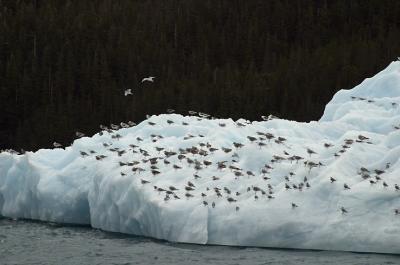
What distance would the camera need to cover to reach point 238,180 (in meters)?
28.6

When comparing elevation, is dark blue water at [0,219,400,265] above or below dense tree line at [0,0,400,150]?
below

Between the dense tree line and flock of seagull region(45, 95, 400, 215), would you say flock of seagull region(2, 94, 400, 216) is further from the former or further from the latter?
the dense tree line

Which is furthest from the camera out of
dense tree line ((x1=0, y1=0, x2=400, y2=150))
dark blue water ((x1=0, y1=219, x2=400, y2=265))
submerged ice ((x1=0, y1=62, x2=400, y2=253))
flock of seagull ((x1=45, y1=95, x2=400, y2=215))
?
dense tree line ((x1=0, y1=0, x2=400, y2=150))

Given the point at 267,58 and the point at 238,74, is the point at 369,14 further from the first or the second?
the point at 238,74

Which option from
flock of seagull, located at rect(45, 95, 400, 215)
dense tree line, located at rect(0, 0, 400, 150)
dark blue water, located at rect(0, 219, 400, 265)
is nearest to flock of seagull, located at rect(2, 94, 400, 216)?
flock of seagull, located at rect(45, 95, 400, 215)

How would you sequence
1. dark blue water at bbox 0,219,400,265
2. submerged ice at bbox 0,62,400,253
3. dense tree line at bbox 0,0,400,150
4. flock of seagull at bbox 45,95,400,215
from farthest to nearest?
dense tree line at bbox 0,0,400,150 → flock of seagull at bbox 45,95,400,215 → submerged ice at bbox 0,62,400,253 → dark blue water at bbox 0,219,400,265

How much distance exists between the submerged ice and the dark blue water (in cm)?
76

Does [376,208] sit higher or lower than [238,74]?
lower

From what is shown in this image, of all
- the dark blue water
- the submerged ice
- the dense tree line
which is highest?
the dense tree line

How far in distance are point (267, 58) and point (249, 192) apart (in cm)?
8390

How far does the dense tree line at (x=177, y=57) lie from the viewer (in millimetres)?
92125

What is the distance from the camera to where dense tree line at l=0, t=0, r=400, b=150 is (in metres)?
92.1

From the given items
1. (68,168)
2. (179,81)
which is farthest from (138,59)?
(68,168)

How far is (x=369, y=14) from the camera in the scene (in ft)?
399
